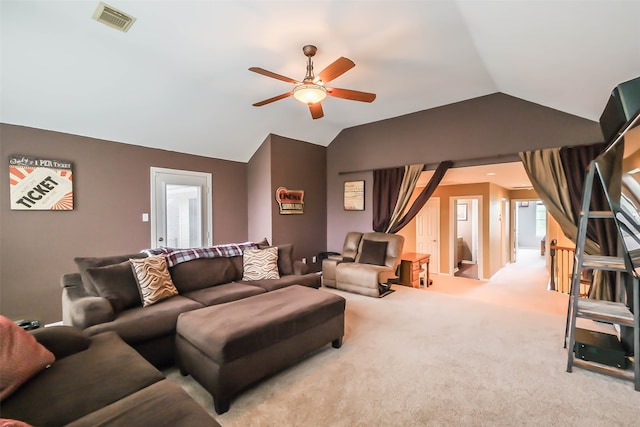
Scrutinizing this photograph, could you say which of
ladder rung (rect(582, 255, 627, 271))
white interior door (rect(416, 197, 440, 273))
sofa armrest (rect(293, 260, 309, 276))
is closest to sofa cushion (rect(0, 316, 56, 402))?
sofa armrest (rect(293, 260, 309, 276))

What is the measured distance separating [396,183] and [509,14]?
3.13 metres

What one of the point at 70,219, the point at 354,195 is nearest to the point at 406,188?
the point at 354,195

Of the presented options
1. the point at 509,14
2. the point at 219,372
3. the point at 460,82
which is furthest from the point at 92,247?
the point at 460,82

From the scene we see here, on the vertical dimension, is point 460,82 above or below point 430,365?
above

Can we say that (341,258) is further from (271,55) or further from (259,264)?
(271,55)

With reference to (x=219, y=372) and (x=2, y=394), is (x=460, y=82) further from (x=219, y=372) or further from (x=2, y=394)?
(x=2, y=394)

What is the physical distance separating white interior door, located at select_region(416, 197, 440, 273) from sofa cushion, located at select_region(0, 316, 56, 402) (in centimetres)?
677

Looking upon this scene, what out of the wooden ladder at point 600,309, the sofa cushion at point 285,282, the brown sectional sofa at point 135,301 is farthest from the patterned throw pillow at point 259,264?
the wooden ladder at point 600,309

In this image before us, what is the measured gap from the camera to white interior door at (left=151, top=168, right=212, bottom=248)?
14.5ft

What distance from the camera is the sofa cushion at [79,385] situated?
1217 millimetres

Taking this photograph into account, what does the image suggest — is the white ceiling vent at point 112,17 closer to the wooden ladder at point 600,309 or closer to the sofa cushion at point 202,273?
the sofa cushion at point 202,273

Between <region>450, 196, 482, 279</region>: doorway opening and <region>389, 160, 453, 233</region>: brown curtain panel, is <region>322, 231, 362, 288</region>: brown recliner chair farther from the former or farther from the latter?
<region>450, 196, 482, 279</region>: doorway opening

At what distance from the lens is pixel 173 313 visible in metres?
2.43

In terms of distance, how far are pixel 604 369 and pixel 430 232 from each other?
4.72m
